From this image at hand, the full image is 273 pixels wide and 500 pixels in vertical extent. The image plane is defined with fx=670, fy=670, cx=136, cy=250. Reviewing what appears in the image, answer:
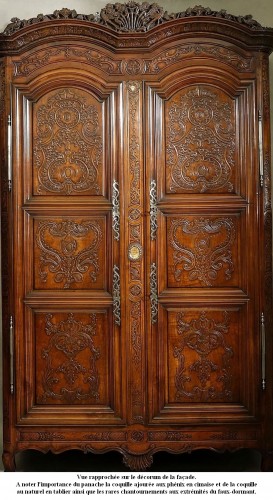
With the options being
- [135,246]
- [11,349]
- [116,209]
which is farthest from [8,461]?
[116,209]

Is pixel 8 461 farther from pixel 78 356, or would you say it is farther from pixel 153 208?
pixel 153 208

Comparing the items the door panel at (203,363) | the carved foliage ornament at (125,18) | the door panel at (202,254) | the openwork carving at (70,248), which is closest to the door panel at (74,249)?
the openwork carving at (70,248)

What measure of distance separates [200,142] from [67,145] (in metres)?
0.62

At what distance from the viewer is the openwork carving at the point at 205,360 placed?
10.2ft

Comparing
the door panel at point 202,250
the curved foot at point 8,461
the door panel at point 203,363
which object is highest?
the door panel at point 202,250

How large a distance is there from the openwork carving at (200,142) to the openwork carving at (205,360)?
2.02 feet

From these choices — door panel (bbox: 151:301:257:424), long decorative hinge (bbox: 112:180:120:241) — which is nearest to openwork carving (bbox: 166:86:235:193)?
long decorative hinge (bbox: 112:180:120:241)

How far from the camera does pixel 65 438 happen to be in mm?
3137

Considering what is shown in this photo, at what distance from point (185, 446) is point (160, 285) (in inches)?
29.8

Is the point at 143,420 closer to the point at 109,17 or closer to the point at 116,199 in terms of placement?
the point at 116,199

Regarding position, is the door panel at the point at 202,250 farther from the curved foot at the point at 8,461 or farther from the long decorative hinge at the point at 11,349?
the curved foot at the point at 8,461

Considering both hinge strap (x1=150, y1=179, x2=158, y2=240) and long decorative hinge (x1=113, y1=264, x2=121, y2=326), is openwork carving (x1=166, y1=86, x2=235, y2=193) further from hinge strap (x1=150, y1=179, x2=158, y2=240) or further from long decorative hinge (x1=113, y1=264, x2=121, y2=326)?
long decorative hinge (x1=113, y1=264, x2=121, y2=326)

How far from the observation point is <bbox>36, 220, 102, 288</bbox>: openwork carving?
10.3 ft
